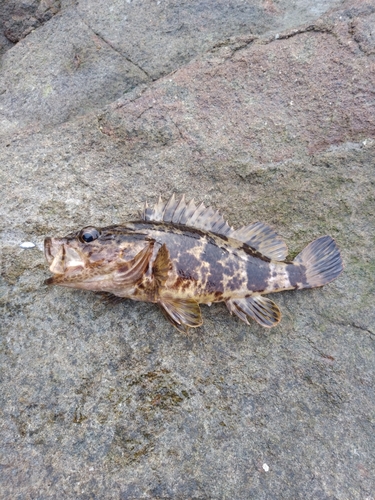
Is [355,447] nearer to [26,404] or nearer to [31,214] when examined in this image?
[26,404]

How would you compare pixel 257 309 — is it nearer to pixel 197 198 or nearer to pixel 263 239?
pixel 263 239

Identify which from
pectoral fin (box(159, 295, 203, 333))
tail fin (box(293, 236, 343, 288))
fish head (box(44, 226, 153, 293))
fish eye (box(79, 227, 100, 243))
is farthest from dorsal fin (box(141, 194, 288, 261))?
pectoral fin (box(159, 295, 203, 333))

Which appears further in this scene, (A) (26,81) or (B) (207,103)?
(A) (26,81)

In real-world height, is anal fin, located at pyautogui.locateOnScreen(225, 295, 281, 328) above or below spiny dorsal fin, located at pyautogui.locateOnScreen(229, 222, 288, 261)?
below

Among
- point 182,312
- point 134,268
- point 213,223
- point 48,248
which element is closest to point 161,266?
point 134,268

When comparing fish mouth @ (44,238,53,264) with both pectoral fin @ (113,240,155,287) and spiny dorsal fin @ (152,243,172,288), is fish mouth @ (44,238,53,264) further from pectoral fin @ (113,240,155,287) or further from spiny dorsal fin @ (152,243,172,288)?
spiny dorsal fin @ (152,243,172,288)

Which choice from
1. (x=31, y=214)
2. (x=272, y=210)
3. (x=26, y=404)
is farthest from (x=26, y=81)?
(x=26, y=404)
